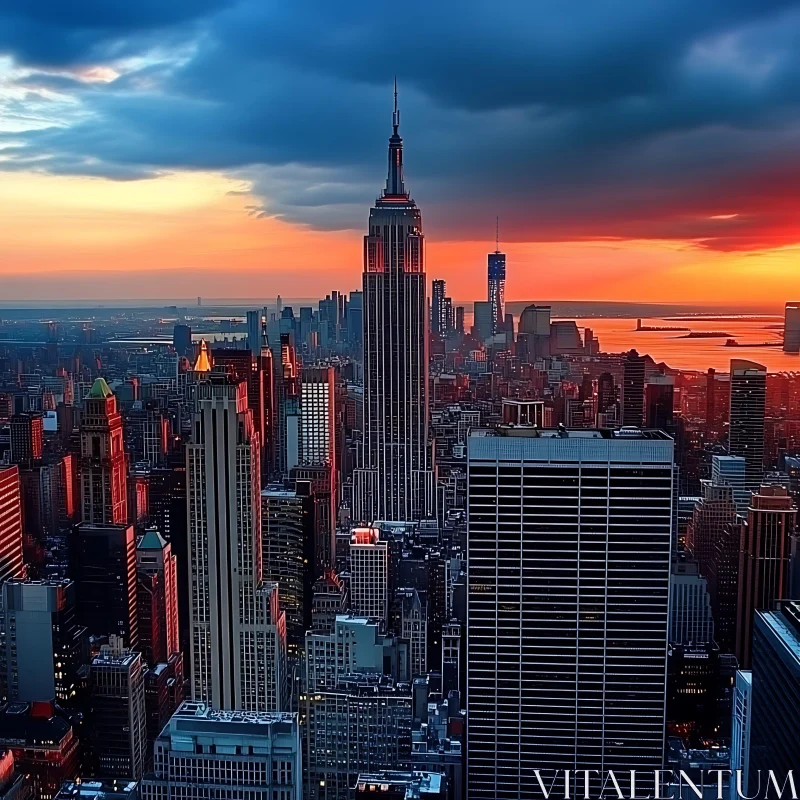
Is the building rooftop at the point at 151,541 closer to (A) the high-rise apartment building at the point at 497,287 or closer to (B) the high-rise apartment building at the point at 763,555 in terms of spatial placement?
(A) the high-rise apartment building at the point at 497,287

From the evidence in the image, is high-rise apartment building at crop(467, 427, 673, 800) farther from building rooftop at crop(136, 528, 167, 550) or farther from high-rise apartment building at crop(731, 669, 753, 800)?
building rooftop at crop(136, 528, 167, 550)

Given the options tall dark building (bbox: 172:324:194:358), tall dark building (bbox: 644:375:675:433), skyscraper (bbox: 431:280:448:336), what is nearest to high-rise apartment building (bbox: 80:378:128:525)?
tall dark building (bbox: 172:324:194:358)

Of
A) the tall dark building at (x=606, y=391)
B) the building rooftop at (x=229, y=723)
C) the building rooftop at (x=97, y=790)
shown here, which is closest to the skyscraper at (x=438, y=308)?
the tall dark building at (x=606, y=391)

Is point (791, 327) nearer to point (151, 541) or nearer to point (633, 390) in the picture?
point (633, 390)

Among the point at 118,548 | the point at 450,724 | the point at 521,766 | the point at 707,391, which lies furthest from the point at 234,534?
the point at 707,391

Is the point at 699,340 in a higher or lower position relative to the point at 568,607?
higher

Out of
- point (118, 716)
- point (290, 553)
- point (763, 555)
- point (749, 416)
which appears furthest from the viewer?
Answer: point (290, 553)

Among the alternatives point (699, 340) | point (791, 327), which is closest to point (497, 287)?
point (699, 340)

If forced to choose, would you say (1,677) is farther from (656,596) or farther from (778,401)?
(778,401)
